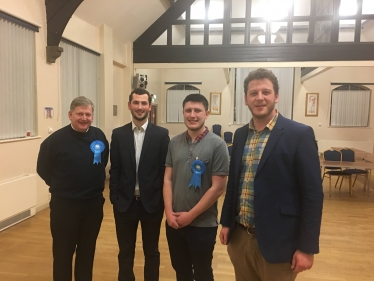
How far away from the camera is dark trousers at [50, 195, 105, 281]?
6.73 ft

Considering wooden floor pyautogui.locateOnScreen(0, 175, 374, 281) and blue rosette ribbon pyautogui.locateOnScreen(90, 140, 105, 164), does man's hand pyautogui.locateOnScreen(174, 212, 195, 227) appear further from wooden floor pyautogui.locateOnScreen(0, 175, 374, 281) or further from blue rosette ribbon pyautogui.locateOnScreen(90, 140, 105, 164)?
wooden floor pyautogui.locateOnScreen(0, 175, 374, 281)

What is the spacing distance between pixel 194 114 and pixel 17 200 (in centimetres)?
311

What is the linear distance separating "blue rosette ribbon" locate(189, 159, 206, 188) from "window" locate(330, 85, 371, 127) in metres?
10.6

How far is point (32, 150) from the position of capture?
4293 millimetres

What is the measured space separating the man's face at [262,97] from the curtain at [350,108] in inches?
425

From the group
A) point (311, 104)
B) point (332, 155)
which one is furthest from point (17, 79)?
point (311, 104)

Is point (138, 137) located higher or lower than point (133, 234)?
higher

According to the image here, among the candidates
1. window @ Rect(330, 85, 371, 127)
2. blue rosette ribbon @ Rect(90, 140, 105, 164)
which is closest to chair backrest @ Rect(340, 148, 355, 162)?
A: window @ Rect(330, 85, 371, 127)

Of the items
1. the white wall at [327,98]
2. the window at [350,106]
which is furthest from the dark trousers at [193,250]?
the window at [350,106]

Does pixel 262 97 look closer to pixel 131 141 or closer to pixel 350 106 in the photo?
pixel 131 141

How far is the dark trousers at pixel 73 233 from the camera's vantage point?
205 cm

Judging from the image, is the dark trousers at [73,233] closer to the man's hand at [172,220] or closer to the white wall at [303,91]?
the man's hand at [172,220]

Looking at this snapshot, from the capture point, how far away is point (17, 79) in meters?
3.99

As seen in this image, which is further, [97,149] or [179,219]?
[97,149]
